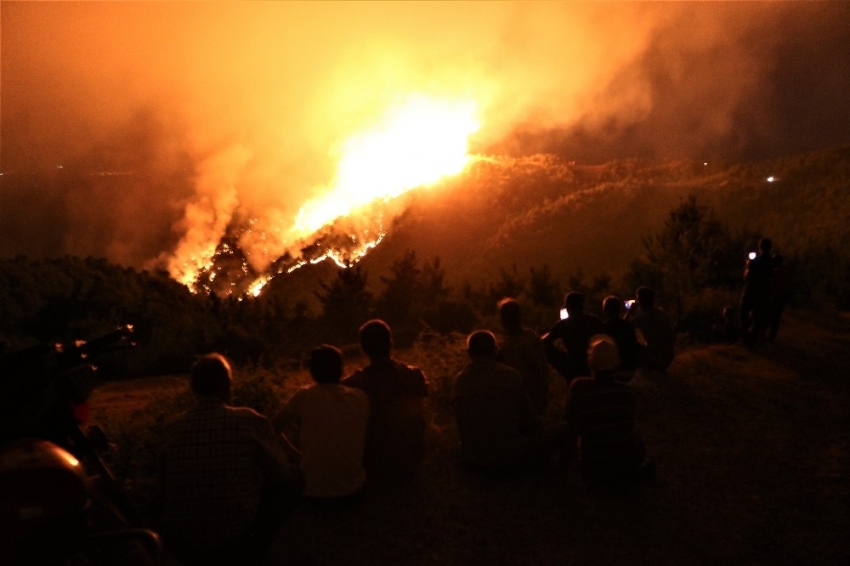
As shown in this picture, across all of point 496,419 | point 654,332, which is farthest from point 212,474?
point 654,332

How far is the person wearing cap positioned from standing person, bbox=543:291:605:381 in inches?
93.4

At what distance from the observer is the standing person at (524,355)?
7840 millimetres

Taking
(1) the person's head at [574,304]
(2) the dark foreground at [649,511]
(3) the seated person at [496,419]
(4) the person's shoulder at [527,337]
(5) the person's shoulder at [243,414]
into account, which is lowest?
(2) the dark foreground at [649,511]

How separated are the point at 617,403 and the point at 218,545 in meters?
3.20

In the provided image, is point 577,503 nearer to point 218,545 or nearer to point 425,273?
point 218,545

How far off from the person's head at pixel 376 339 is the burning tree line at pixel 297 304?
7.13 meters

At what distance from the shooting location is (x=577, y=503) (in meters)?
6.26

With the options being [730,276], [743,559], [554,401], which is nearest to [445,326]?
[730,276]

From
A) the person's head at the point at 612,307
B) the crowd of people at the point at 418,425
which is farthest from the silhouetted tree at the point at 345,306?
the crowd of people at the point at 418,425

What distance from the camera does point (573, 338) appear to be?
875cm

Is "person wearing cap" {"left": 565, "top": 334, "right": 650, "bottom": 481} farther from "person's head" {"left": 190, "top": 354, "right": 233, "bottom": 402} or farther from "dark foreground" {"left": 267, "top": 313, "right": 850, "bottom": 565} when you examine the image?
"person's head" {"left": 190, "top": 354, "right": 233, "bottom": 402}

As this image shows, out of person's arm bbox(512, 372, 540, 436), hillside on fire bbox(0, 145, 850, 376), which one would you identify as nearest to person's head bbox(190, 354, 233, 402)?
hillside on fire bbox(0, 145, 850, 376)

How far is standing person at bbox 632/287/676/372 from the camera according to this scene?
389 inches

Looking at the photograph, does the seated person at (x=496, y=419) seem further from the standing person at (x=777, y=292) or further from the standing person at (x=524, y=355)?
the standing person at (x=777, y=292)
